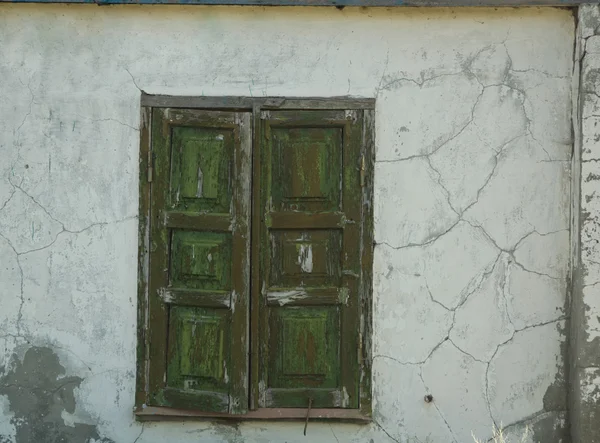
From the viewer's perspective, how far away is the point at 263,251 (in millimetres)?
4516

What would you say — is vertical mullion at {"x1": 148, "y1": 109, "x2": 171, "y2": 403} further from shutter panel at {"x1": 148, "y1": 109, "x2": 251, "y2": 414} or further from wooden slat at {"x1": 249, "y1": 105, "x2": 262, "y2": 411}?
wooden slat at {"x1": 249, "y1": 105, "x2": 262, "y2": 411}

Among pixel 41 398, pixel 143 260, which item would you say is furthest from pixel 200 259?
pixel 41 398

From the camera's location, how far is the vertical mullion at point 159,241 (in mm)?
4531

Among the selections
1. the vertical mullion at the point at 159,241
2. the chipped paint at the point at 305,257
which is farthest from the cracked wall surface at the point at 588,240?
the vertical mullion at the point at 159,241

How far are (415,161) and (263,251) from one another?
893 mm

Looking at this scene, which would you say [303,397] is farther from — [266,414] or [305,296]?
[305,296]

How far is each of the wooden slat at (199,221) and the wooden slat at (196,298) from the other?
32 centimetres

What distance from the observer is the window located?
4.49 meters

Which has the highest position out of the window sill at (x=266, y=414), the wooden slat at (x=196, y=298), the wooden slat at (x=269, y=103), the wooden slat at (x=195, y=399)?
the wooden slat at (x=269, y=103)

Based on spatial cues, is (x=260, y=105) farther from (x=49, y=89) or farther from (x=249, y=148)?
(x=49, y=89)

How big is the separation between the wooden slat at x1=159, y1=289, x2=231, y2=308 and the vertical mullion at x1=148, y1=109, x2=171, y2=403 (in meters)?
0.05

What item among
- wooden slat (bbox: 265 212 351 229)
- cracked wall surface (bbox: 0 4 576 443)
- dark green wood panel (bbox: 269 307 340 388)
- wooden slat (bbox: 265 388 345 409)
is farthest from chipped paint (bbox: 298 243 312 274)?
wooden slat (bbox: 265 388 345 409)

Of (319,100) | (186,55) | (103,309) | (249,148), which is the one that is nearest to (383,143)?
(319,100)

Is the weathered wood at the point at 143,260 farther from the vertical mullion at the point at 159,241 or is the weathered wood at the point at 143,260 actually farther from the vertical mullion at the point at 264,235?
the vertical mullion at the point at 264,235
